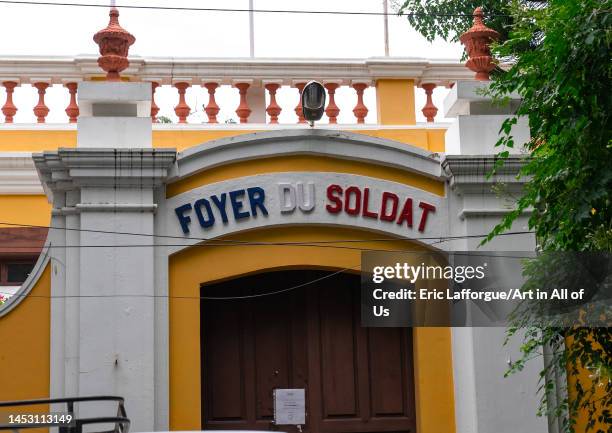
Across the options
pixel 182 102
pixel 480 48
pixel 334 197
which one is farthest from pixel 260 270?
pixel 480 48

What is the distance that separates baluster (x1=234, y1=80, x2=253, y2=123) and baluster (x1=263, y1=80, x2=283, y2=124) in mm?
205

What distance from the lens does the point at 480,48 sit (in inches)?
478

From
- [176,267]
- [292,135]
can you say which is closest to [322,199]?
[292,135]

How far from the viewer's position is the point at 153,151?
37.0 feet

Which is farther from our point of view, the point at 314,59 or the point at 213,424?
the point at 314,59

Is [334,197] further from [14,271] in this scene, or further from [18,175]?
[14,271]

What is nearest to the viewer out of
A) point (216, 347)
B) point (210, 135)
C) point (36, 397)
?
point (36, 397)

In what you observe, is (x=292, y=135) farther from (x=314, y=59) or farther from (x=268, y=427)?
(x=268, y=427)

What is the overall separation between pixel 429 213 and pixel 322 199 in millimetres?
1062

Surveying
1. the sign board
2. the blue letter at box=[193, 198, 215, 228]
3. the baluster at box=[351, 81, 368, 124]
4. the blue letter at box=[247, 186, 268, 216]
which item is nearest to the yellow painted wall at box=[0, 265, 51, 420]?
the blue letter at box=[193, 198, 215, 228]

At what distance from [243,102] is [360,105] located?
1.30 m

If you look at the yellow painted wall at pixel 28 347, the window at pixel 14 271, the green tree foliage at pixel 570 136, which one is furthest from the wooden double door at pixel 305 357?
the window at pixel 14 271

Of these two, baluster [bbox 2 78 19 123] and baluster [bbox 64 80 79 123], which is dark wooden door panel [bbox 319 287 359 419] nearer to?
baluster [bbox 64 80 79 123]

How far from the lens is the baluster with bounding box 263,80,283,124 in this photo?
13203 mm
